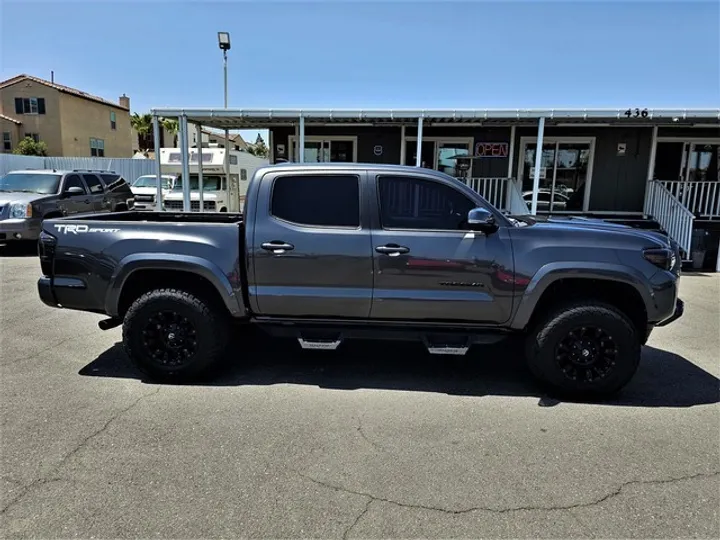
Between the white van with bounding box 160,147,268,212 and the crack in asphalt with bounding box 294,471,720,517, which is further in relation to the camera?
the white van with bounding box 160,147,268,212

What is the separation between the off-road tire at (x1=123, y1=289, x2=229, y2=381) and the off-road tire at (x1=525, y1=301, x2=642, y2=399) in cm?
275

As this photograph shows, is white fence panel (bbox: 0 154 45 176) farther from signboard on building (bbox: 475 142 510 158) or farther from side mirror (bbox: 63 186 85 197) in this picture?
signboard on building (bbox: 475 142 510 158)

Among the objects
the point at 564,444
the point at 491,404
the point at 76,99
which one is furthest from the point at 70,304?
the point at 76,99

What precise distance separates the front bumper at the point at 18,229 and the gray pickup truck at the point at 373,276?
Answer: 797 centimetres

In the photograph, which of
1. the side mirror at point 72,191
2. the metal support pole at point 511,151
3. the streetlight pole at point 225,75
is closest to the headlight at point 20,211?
the side mirror at point 72,191

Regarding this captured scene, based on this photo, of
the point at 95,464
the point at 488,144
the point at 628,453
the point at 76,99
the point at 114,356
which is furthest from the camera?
the point at 76,99

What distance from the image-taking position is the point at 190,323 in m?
4.21

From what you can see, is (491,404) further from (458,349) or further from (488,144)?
(488,144)

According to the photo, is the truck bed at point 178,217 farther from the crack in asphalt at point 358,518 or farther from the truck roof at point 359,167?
the crack in asphalt at point 358,518

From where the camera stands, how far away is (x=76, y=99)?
3819 cm

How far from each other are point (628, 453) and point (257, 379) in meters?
3.01

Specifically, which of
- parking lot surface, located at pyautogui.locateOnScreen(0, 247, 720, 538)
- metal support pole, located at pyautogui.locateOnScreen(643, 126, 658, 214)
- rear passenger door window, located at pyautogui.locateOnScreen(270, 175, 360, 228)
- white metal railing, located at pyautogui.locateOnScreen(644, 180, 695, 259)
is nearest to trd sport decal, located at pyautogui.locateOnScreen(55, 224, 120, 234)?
parking lot surface, located at pyautogui.locateOnScreen(0, 247, 720, 538)

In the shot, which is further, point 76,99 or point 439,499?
point 76,99

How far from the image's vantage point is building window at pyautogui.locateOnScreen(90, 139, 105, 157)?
132 feet
